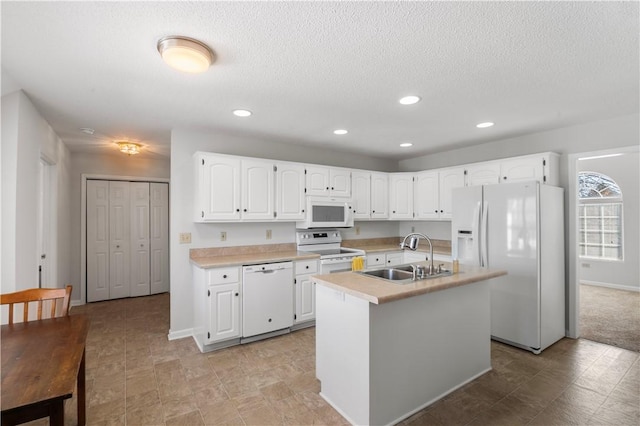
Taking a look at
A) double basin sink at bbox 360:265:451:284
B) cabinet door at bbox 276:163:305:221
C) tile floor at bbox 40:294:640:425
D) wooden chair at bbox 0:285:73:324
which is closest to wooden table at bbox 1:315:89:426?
wooden chair at bbox 0:285:73:324

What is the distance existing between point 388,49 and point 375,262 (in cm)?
315

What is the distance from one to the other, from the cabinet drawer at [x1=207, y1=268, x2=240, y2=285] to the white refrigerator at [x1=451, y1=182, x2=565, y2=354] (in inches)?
104

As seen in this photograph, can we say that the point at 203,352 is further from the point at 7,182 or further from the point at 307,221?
the point at 7,182

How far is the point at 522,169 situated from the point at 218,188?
11.5 feet

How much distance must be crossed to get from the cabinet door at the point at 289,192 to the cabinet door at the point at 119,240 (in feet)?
9.77

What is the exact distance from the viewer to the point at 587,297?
5.25m

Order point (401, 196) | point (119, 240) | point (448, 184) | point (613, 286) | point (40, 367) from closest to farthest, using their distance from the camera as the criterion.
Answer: point (40, 367), point (448, 184), point (401, 196), point (119, 240), point (613, 286)

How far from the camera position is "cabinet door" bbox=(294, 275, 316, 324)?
3725mm

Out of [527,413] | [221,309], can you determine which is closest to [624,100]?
[527,413]

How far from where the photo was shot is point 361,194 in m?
4.73

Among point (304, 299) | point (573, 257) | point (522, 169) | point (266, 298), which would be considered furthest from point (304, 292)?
point (573, 257)

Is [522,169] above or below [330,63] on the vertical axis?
below

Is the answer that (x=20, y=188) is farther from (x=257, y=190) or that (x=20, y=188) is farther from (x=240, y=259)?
(x=257, y=190)

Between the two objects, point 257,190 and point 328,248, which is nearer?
point 257,190
